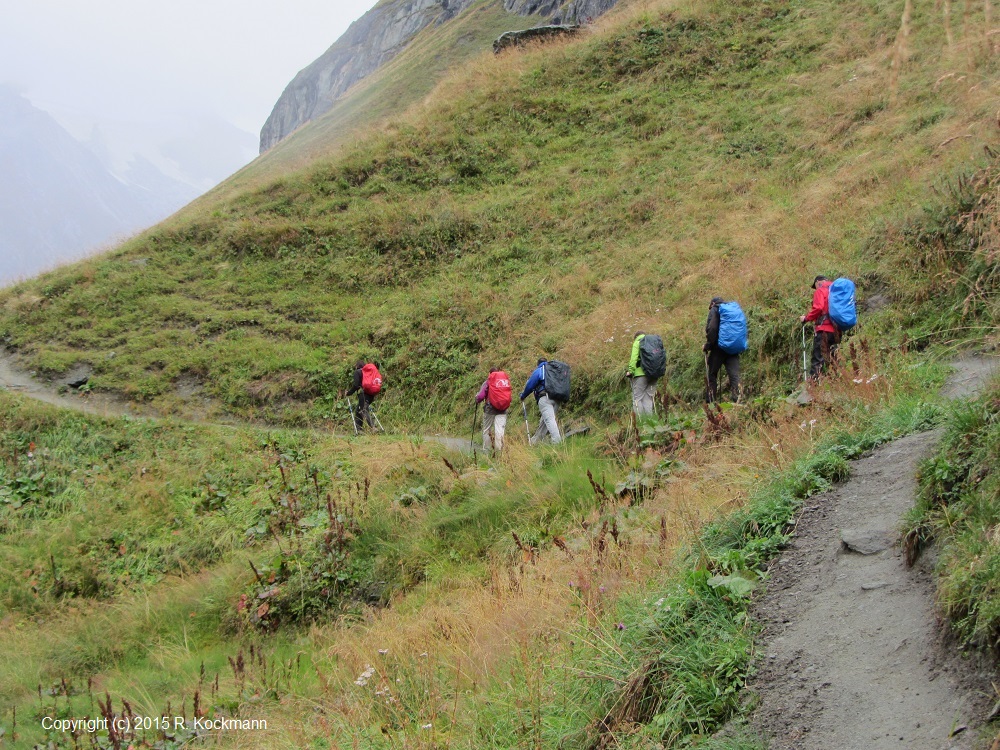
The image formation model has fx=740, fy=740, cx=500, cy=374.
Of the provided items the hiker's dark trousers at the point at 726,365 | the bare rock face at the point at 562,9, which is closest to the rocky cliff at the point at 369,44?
the bare rock face at the point at 562,9

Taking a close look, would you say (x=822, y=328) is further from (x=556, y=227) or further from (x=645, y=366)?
(x=556, y=227)

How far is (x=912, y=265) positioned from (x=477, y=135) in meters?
15.3

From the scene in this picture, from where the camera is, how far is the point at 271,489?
32.1ft

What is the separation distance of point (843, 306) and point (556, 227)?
9.97 m

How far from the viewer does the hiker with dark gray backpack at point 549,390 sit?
9945 millimetres

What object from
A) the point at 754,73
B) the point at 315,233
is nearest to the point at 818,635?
the point at 315,233

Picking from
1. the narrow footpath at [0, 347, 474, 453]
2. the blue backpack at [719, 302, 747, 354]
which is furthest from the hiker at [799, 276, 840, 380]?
the narrow footpath at [0, 347, 474, 453]

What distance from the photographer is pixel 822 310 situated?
28.3ft

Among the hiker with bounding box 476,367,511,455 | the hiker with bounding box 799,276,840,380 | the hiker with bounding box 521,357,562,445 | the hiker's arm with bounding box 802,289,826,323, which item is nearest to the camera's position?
the hiker with bounding box 799,276,840,380

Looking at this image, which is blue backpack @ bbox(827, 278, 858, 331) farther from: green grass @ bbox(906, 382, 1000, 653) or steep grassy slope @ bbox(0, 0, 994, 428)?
green grass @ bbox(906, 382, 1000, 653)

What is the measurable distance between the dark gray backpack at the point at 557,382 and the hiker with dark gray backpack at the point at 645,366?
0.89m

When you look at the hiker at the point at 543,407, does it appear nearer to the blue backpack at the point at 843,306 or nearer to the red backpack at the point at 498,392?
the red backpack at the point at 498,392

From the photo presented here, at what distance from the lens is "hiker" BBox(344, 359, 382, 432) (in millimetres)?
12992

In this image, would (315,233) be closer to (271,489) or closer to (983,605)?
(271,489)
